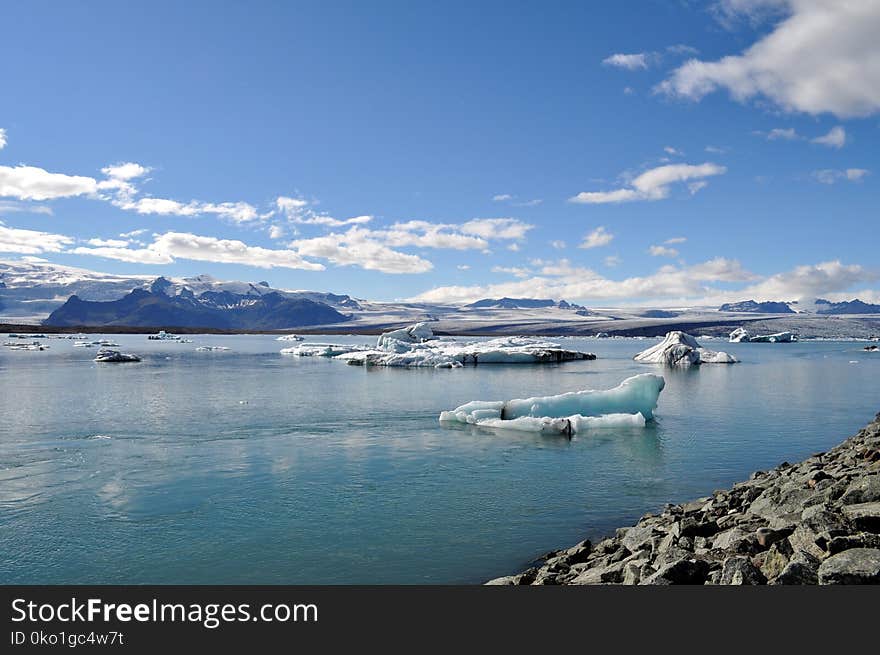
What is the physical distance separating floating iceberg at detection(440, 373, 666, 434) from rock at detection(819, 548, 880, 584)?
1105cm

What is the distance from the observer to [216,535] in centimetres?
803

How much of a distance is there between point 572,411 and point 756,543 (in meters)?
11.6

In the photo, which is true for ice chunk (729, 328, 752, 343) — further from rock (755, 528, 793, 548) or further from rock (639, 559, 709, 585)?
rock (639, 559, 709, 585)

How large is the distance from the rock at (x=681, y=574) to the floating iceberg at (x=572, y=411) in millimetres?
10520

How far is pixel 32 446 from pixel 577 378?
25845mm

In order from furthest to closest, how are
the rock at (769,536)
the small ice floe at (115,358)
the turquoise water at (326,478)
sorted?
1. the small ice floe at (115,358)
2. the turquoise water at (326,478)
3. the rock at (769,536)

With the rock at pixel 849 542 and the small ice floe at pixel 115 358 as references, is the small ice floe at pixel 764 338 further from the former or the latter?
the rock at pixel 849 542

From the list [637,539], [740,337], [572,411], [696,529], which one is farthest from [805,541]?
[740,337]

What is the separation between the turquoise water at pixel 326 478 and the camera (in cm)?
725

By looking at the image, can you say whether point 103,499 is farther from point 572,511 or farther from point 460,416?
point 460,416

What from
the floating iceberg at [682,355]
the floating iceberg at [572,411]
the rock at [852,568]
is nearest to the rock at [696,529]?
the rock at [852,568]

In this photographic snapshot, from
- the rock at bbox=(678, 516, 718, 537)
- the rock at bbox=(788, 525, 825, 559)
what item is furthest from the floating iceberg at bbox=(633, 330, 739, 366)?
the rock at bbox=(788, 525, 825, 559)

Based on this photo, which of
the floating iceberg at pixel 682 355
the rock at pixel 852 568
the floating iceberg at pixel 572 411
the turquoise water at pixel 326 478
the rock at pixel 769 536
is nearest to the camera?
the rock at pixel 852 568

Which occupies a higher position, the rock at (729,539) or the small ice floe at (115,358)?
the small ice floe at (115,358)
